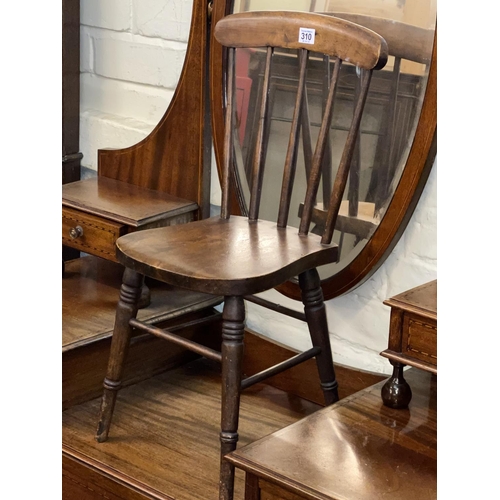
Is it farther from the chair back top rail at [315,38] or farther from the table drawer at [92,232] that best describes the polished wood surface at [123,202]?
the chair back top rail at [315,38]

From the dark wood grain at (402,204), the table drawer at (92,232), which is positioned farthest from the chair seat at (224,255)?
the table drawer at (92,232)

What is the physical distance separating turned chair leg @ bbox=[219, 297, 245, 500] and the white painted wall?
473 mm

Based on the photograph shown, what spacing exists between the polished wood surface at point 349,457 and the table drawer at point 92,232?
723 mm

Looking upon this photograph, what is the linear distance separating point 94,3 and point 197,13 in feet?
1.38

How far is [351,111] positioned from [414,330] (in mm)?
623

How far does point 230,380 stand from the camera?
1371 millimetres

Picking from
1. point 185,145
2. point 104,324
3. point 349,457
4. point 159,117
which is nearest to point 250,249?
point 349,457

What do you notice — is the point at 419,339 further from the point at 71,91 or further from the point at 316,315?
the point at 71,91

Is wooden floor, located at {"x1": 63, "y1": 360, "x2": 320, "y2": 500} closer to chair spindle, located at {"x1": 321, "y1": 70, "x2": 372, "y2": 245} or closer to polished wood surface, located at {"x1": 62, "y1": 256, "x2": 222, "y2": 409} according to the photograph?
polished wood surface, located at {"x1": 62, "y1": 256, "x2": 222, "y2": 409}

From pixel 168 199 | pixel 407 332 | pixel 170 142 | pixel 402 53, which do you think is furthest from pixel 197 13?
pixel 407 332

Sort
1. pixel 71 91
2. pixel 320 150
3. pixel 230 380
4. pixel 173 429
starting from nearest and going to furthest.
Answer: pixel 230 380 → pixel 320 150 → pixel 173 429 → pixel 71 91

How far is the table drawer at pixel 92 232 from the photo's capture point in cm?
185
